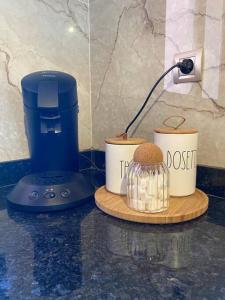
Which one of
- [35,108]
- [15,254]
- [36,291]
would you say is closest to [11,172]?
[35,108]

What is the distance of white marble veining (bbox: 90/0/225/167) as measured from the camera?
712 millimetres

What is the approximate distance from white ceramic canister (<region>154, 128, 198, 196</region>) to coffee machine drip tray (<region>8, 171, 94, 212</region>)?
224mm

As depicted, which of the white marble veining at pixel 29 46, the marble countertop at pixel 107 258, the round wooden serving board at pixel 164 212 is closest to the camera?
the marble countertop at pixel 107 258

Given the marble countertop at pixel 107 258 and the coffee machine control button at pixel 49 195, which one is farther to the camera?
the coffee machine control button at pixel 49 195

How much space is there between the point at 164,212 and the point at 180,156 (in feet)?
0.51

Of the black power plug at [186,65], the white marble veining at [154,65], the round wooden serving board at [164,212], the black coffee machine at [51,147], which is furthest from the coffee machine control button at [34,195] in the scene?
the black power plug at [186,65]

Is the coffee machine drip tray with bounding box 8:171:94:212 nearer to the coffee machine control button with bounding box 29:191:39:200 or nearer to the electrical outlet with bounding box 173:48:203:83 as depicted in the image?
the coffee machine control button with bounding box 29:191:39:200

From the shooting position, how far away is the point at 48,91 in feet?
2.19

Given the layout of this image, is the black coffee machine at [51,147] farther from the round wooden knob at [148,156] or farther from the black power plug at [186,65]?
the black power plug at [186,65]

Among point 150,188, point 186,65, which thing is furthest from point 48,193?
point 186,65

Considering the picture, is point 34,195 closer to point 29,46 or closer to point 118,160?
point 118,160

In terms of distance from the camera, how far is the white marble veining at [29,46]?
2.72 ft

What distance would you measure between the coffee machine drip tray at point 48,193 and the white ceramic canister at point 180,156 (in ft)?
0.74

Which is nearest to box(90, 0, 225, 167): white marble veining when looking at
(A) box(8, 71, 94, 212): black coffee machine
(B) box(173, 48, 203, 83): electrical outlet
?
(B) box(173, 48, 203, 83): electrical outlet
